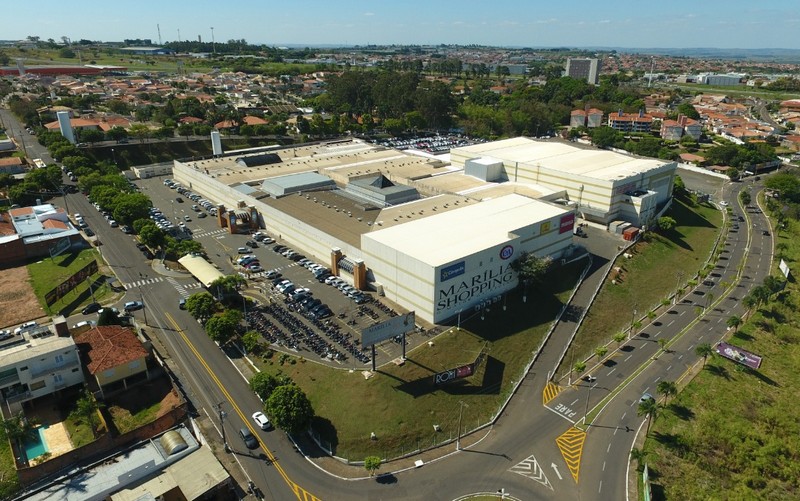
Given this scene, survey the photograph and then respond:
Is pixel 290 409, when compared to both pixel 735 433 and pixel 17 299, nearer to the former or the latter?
pixel 735 433

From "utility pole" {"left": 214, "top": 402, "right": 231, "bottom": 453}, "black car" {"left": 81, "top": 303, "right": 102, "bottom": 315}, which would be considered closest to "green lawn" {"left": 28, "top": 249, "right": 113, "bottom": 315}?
"black car" {"left": 81, "top": 303, "right": 102, "bottom": 315}

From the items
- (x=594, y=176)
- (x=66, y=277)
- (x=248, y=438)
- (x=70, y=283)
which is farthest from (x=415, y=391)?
(x=594, y=176)

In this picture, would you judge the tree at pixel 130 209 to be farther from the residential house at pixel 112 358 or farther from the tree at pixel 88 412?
the tree at pixel 88 412

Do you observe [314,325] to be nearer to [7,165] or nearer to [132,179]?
[132,179]

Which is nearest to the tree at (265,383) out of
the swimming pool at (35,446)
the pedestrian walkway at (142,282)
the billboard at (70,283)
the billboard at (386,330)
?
the billboard at (386,330)

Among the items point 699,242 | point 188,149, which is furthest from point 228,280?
point 188,149

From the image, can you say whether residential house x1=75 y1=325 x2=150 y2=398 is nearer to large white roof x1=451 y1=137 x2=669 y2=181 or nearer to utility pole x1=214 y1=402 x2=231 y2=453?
utility pole x1=214 y1=402 x2=231 y2=453

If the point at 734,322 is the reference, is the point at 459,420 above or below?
below
